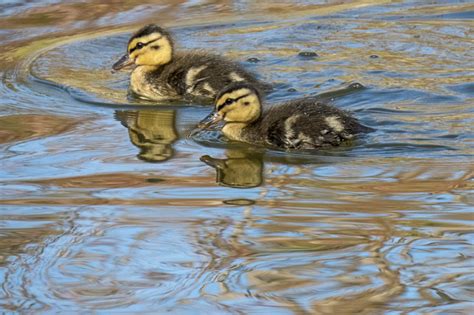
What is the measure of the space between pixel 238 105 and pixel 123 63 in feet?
4.67

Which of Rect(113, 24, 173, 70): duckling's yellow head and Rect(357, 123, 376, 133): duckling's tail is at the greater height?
Rect(113, 24, 173, 70): duckling's yellow head

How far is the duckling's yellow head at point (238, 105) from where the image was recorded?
5508 mm

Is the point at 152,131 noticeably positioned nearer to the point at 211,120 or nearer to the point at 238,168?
the point at 211,120

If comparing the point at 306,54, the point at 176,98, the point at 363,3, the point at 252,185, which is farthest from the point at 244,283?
the point at 363,3

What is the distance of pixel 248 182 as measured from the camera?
→ 15.2 feet

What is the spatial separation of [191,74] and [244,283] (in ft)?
10.1

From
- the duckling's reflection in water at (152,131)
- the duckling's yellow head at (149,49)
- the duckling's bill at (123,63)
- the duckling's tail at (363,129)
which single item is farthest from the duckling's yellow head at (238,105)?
the duckling's bill at (123,63)

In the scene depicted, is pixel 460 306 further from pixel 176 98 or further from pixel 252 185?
pixel 176 98

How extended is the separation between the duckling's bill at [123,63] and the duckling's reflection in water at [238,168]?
→ 1.65 meters

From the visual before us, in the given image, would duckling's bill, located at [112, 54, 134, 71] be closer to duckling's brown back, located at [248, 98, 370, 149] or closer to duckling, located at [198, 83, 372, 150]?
duckling, located at [198, 83, 372, 150]

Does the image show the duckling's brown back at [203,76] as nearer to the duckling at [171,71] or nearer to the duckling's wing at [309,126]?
the duckling at [171,71]

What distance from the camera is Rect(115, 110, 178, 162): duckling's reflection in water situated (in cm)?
515

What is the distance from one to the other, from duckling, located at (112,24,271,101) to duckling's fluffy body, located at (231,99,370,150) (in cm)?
80

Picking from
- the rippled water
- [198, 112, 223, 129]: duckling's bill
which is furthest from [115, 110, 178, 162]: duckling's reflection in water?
[198, 112, 223, 129]: duckling's bill
